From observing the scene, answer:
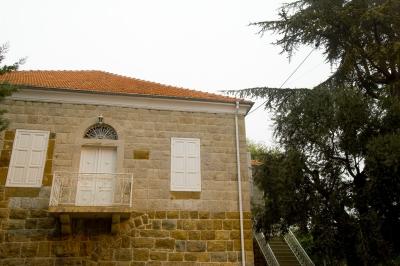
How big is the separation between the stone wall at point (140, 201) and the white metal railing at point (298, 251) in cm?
543

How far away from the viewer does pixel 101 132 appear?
1093 centimetres

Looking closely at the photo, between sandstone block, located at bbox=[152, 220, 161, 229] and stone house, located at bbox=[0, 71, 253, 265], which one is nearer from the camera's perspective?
stone house, located at bbox=[0, 71, 253, 265]

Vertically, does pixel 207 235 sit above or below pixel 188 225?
below

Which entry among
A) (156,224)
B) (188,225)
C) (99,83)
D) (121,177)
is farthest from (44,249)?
(99,83)

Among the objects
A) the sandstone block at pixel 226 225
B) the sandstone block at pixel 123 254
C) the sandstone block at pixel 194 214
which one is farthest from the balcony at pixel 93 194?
the sandstone block at pixel 226 225

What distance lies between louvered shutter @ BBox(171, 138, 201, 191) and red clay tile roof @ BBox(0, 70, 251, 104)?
151 cm

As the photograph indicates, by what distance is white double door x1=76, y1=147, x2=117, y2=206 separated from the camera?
9938 millimetres

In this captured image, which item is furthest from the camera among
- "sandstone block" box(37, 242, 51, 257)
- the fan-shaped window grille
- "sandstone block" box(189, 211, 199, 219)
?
the fan-shaped window grille

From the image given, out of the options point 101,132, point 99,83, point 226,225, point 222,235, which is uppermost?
point 99,83

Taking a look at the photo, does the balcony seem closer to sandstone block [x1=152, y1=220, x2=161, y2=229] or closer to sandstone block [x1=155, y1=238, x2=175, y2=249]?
sandstone block [x1=152, y1=220, x2=161, y2=229]

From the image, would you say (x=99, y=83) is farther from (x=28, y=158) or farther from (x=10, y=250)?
(x=10, y=250)

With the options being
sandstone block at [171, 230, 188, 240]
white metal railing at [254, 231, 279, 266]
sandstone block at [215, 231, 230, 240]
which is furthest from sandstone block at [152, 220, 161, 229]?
white metal railing at [254, 231, 279, 266]

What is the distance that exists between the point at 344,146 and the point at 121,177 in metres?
6.56

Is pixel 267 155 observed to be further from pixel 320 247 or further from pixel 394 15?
pixel 394 15
